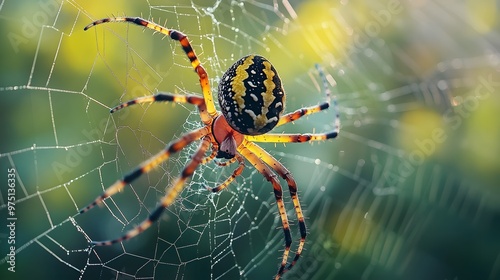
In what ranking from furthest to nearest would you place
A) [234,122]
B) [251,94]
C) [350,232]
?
[350,232]
[234,122]
[251,94]

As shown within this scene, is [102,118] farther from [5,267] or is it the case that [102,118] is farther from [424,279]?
[424,279]

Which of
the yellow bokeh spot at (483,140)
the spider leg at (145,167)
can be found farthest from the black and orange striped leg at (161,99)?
the yellow bokeh spot at (483,140)

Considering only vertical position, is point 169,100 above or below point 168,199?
above

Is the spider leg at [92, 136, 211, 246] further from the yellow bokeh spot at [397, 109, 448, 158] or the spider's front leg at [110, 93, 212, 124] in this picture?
the yellow bokeh spot at [397, 109, 448, 158]

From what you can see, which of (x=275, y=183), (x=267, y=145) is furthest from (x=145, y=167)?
(x=267, y=145)

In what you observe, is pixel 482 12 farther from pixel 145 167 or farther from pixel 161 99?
pixel 145 167

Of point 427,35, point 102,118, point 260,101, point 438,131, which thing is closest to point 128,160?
Answer: point 102,118

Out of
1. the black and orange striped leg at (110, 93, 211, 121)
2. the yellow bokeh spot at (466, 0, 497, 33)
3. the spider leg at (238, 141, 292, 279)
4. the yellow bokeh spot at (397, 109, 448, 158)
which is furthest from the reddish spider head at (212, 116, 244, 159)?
the yellow bokeh spot at (466, 0, 497, 33)
